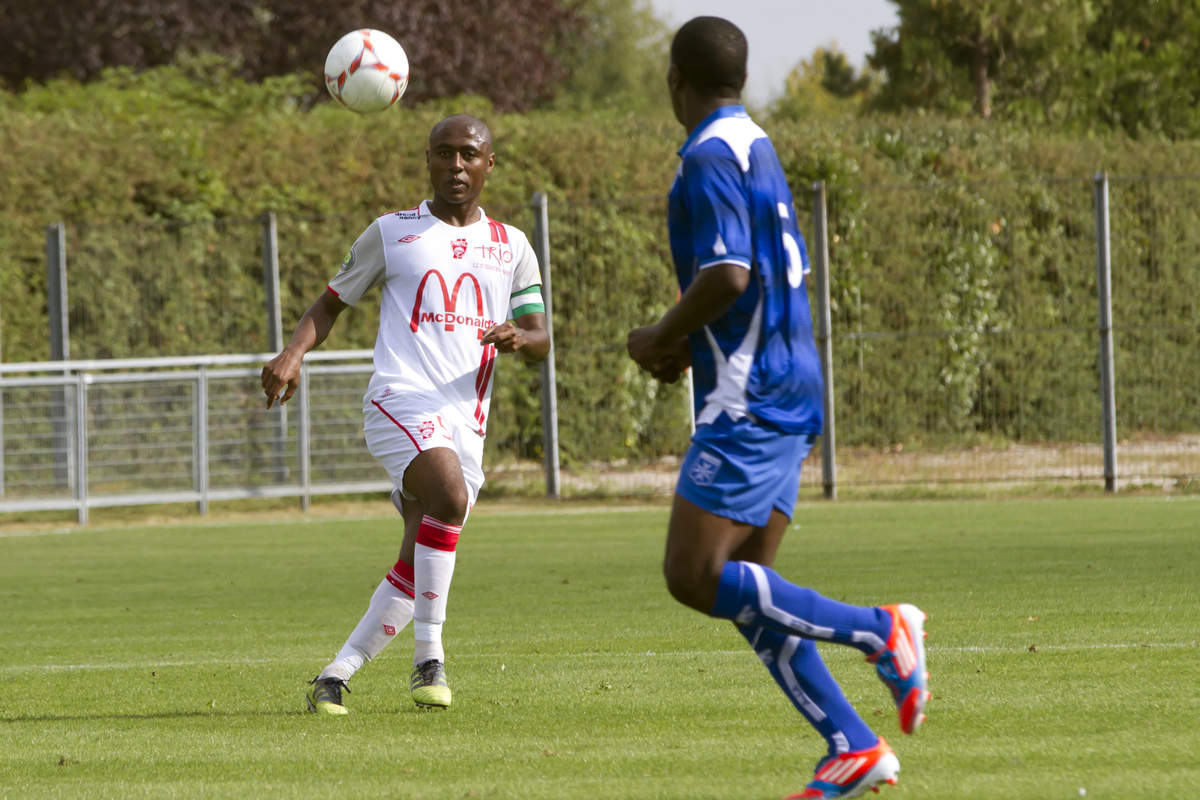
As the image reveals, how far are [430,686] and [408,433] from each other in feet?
3.24

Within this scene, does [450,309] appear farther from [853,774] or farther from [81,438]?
[81,438]

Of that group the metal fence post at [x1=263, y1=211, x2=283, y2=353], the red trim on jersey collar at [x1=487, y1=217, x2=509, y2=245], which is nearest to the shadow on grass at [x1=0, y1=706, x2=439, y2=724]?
the red trim on jersey collar at [x1=487, y1=217, x2=509, y2=245]

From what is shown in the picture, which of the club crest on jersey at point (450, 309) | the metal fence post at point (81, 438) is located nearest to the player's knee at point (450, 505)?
the club crest on jersey at point (450, 309)

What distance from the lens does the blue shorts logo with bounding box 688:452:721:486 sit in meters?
4.81

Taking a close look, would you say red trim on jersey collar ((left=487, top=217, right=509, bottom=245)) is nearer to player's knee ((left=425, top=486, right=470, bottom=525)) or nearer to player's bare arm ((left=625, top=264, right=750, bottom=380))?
player's knee ((left=425, top=486, right=470, bottom=525))

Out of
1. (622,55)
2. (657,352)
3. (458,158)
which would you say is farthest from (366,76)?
(622,55)

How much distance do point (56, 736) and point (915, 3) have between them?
26.6m

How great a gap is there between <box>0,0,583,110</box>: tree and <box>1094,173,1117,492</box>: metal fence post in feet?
63.0

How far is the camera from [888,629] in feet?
15.8

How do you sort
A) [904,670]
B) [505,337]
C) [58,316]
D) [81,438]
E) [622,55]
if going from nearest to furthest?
[904,670]
[505,337]
[81,438]
[58,316]
[622,55]

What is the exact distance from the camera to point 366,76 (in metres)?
8.88

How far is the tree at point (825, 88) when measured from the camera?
157 feet

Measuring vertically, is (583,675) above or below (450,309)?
below

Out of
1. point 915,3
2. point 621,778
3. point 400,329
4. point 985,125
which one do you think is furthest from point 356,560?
point 915,3
